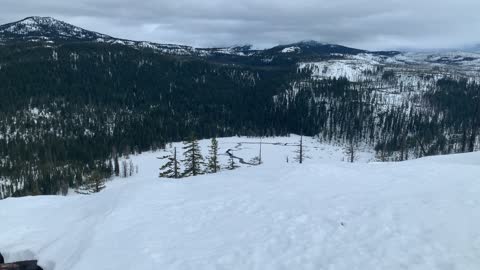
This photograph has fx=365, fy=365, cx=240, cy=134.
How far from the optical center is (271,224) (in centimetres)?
1838

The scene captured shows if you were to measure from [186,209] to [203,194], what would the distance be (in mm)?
3643

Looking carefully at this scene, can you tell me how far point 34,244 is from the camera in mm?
20125

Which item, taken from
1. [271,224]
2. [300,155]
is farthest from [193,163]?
[271,224]

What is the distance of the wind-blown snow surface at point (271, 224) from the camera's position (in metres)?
14.4

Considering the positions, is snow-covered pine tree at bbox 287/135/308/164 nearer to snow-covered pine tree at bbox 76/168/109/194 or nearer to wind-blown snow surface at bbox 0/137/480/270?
snow-covered pine tree at bbox 76/168/109/194

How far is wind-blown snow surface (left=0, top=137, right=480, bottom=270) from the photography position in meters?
14.4

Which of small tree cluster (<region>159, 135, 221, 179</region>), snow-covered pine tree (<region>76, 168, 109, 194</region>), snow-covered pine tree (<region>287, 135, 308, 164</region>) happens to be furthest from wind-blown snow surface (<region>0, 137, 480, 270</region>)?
snow-covered pine tree (<region>287, 135, 308, 164</region>)

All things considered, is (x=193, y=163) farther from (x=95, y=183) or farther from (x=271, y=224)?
(x=271, y=224)

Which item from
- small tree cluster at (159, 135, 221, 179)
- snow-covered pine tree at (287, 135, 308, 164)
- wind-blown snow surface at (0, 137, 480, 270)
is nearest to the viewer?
→ wind-blown snow surface at (0, 137, 480, 270)

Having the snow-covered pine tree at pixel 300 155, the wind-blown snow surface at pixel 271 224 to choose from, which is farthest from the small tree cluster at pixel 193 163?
the wind-blown snow surface at pixel 271 224

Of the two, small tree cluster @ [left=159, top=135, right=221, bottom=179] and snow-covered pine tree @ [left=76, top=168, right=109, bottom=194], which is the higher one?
small tree cluster @ [left=159, top=135, right=221, bottom=179]

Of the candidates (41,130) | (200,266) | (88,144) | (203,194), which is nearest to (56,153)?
(88,144)

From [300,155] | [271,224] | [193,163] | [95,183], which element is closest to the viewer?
[271,224]

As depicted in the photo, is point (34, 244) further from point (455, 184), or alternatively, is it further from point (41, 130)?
point (41, 130)
